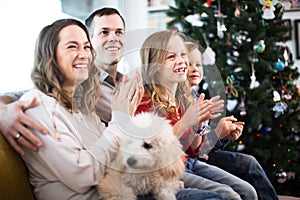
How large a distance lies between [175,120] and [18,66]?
1.04 meters

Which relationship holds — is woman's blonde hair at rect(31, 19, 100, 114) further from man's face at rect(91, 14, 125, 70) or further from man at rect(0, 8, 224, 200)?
man's face at rect(91, 14, 125, 70)

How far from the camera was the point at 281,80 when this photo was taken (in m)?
2.65

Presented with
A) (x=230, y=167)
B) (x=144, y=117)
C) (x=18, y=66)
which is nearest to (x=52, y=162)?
(x=144, y=117)

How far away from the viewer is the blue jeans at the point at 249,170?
1.64 m

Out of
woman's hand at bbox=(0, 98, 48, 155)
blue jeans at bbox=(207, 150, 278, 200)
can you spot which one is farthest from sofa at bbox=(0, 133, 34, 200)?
blue jeans at bbox=(207, 150, 278, 200)

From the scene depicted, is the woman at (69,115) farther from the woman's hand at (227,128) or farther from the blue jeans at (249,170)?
the blue jeans at (249,170)

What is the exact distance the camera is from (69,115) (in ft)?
3.60

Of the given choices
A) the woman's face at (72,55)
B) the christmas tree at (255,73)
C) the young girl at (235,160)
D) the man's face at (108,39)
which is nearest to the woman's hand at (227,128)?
the young girl at (235,160)

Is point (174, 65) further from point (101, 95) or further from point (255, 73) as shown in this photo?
point (255, 73)

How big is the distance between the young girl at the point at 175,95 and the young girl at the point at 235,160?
14cm

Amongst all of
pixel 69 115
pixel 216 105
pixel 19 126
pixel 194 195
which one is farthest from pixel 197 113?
pixel 19 126

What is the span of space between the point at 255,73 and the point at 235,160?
3.69 feet

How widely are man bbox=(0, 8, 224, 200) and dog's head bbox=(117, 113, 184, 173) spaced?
192 mm

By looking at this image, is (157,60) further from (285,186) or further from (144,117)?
(285,186)
